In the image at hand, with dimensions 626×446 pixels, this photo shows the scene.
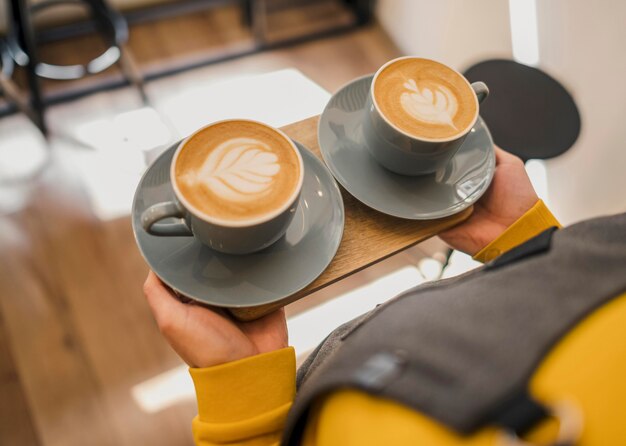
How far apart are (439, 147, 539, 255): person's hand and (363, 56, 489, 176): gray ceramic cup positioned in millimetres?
143

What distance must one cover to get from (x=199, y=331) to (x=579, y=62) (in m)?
1.26

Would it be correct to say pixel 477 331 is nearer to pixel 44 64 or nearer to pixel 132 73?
pixel 132 73

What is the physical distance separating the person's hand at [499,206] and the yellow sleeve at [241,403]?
375 millimetres

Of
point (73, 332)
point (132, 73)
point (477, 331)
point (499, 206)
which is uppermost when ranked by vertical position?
point (477, 331)

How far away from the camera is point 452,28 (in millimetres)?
1677

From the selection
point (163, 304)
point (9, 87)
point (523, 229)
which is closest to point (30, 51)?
point (9, 87)

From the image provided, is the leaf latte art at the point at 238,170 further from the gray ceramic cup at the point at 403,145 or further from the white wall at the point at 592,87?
the white wall at the point at 592,87

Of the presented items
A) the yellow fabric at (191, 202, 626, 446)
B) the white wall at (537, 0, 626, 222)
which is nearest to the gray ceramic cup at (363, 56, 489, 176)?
the yellow fabric at (191, 202, 626, 446)

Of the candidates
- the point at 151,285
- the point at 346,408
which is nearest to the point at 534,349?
the point at 346,408

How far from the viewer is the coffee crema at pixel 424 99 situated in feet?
2.30

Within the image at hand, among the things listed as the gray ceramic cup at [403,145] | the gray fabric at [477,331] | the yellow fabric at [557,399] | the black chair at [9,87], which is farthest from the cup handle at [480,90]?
the black chair at [9,87]

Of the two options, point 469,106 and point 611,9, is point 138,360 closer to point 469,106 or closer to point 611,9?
point 469,106

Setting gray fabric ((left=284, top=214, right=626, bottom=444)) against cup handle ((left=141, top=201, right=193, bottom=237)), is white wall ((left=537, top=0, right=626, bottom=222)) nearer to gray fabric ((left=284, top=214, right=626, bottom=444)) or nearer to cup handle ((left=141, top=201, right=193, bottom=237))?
gray fabric ((left=284, top=214, right=626, bottom=444))

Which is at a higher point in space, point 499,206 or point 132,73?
point 499,206
